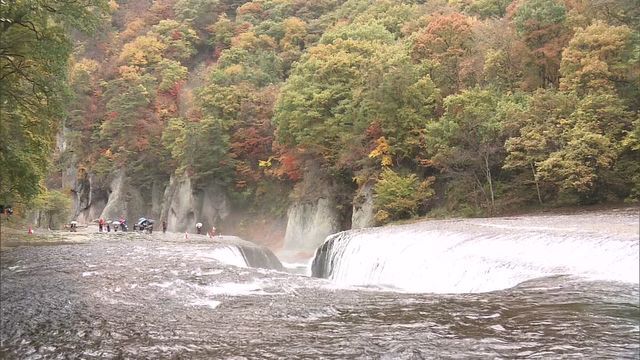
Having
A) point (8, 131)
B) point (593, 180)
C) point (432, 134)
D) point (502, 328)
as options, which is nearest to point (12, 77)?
point (8, 131)

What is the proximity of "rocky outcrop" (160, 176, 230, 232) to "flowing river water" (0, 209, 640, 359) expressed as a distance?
32111 mm

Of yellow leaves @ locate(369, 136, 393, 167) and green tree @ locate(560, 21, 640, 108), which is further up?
green tree @ locate(560, 21, 640, 108)

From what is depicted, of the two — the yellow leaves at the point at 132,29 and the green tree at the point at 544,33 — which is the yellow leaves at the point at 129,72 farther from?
the green tree at the point at 544,33

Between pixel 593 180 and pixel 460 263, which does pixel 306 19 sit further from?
pixel 460 263

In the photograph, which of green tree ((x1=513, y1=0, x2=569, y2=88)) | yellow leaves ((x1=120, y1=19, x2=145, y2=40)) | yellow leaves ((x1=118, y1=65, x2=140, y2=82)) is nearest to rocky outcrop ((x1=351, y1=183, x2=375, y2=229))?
green tree ((x1=513, y1=0, x2=569, y2=88))

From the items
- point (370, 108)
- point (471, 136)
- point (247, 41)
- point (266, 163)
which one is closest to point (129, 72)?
point (247, 41)

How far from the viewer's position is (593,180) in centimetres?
2422

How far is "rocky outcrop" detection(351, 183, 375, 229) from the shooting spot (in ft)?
111

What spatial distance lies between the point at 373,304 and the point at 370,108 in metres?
24.0

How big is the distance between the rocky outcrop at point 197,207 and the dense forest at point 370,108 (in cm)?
136

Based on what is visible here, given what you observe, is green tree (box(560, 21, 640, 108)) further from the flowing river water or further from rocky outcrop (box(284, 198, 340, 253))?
rocky outcrop (box(284, 198, 340, 253))

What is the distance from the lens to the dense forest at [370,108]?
18.1m

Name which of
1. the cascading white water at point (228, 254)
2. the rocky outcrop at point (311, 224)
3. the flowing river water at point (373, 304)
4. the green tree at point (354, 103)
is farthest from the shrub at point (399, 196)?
the flowing river water at point (373, 304)

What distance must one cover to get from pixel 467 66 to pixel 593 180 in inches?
495
